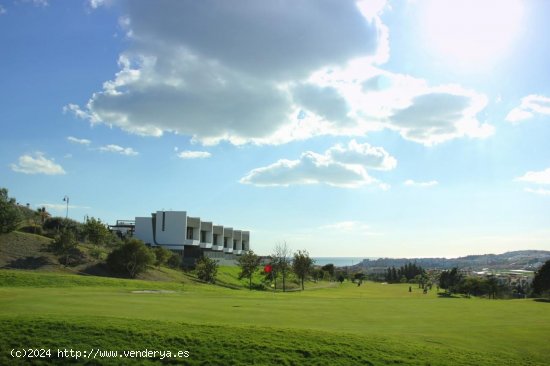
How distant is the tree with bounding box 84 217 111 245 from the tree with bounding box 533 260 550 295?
84.5 meters

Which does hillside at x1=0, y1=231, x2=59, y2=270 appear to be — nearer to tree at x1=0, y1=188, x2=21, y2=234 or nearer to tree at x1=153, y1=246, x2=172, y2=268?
tree at x1=0, y1=188, x2=21, y2=234

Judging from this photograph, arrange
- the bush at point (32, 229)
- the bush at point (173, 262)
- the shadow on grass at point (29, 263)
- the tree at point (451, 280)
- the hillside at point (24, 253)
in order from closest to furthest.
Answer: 1. the shadow on grass at point (29, 263)
2. the hillside at point (24, 253)
3. the bush at point (32, 229)
4. the bush at point (173, 262)
5. the tree at point (451, 280)

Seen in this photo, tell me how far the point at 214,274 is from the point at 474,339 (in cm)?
6542

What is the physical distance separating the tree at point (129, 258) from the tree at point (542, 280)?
256 feet

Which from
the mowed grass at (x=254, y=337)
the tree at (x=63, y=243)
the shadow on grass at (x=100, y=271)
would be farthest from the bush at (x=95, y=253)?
the mowed grass at (x=254, y=337)

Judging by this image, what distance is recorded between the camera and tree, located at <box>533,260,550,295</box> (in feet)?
320

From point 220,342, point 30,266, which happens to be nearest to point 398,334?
point 220,342

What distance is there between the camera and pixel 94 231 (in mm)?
74125

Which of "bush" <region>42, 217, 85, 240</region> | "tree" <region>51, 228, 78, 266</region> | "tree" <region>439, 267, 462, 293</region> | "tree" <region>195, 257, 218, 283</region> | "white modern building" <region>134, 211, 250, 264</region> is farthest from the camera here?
"tree" <region>439, 267, 462, 293</region>

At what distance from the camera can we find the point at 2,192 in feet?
201

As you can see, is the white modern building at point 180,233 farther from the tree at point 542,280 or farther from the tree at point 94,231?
the tree at point 542,280

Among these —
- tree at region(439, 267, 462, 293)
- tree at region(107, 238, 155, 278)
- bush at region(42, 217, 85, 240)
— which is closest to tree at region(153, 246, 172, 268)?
tree at region(107, 238, 155, 278)

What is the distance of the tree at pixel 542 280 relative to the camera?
97.6 meters

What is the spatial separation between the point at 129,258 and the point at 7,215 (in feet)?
53.7
